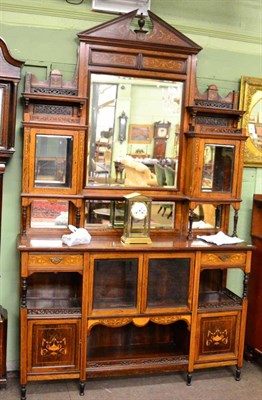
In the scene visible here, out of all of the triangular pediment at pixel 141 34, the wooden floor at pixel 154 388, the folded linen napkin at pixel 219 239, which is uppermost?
the triangular pediment at pixel 141 34

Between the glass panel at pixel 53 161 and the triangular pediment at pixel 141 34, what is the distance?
84 cm

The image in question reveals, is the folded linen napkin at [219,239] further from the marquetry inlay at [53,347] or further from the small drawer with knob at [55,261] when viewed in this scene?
the marquetry inlay at [53,347]

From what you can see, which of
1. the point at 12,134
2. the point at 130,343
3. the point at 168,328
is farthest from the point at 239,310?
the point at 12,134

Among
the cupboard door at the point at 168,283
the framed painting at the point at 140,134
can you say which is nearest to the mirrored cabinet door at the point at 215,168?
the framed painting at the point at 140,134

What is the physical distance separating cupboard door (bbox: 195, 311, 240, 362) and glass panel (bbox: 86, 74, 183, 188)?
1.14 metres

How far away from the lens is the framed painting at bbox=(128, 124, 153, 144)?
3.97 m

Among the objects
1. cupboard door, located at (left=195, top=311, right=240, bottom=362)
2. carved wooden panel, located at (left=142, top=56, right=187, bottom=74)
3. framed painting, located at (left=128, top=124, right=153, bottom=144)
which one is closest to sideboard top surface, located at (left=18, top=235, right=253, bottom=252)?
cupboard door, located at (left=195, top=311, right=240, bottom=362)

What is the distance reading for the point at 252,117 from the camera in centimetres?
433

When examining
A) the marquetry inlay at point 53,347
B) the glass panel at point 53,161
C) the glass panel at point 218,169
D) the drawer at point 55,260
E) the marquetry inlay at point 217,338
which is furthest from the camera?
the glass panel at point 218,169

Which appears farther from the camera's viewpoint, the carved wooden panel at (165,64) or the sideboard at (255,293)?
the sideboard at (255,293)

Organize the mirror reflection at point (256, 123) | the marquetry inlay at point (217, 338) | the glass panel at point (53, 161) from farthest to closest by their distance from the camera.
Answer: the mirror reflection at point (256, 123)
the marquetry inlay at point (217, 338)
the glass panel at point (53, 161)

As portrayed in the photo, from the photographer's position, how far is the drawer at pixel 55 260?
11.4 feet

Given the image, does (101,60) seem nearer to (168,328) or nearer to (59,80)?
(59,80)

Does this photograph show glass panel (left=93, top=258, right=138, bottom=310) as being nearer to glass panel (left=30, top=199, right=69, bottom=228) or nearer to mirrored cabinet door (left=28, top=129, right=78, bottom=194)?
glass panel (left=30, top=199, right=69, bottom=228)
